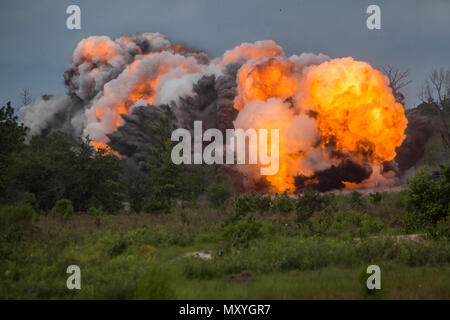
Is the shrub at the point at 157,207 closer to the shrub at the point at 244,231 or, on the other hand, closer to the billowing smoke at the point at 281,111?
the billowing smoke at the point at 281,111

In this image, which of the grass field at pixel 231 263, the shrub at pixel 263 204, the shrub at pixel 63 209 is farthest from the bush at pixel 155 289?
the shrub at pixel 63 209

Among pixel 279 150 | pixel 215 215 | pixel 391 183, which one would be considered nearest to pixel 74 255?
pixel 215 215

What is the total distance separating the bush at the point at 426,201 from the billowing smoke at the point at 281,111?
20.1 m

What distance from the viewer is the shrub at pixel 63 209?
70.3 ft

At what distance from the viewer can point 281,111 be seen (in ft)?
117

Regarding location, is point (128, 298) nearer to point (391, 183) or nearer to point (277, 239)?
point (277, 239)

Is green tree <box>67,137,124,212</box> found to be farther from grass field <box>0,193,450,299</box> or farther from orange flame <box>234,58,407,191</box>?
orange flame <box>234,58,407,191</box>

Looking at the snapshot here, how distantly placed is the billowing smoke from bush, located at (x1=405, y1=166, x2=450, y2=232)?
20.1m

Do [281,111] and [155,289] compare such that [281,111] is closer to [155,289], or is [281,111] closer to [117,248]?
[117,248]

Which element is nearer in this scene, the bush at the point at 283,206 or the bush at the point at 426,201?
the bush at the point at 426,201

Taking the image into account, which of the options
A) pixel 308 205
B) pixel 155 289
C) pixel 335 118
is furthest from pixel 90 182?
pixel 155 289

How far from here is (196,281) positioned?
870 centimetres

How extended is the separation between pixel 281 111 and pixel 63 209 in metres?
21.2
